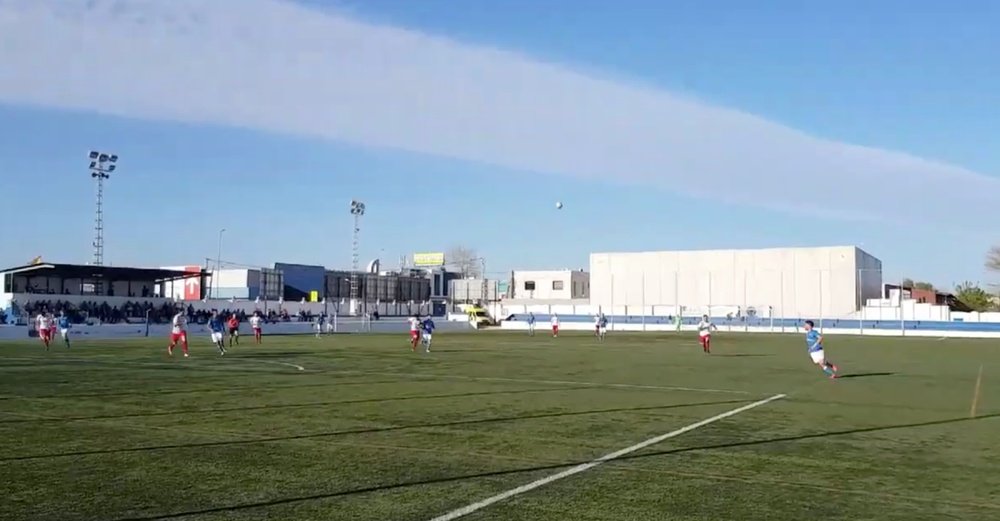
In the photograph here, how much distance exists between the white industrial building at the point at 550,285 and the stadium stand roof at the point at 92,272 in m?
54.4

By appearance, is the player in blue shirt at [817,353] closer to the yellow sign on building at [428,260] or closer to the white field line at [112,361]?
the white field line at [112,361]

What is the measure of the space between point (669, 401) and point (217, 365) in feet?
58.2

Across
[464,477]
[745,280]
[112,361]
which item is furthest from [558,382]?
[745,280]

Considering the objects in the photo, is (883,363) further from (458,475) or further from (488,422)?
(458,475)

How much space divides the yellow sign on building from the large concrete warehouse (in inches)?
2427

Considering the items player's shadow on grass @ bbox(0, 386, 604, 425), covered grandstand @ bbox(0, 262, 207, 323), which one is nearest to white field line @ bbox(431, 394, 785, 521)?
player's shadow on grass @ bbox(0, 386, 604, 425)

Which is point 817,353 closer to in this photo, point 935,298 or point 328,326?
point 328,326

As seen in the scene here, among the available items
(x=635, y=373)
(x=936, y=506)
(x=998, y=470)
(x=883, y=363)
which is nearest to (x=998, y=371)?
(x=883, y=363)

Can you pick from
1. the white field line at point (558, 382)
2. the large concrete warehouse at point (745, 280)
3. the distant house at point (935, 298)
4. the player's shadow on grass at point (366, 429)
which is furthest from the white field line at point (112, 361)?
the distant house at point (935, 298)

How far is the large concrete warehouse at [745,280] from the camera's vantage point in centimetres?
8869

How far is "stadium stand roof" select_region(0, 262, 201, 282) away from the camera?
70.0 m

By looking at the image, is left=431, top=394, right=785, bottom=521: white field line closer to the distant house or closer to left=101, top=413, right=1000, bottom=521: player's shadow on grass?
left=101, top=413, right=1000, bottom=521: player's shadow on grass

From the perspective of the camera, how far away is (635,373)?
2791cm

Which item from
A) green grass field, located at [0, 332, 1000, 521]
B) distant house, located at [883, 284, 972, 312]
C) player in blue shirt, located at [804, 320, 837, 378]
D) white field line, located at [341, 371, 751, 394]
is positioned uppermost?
distant house, located at [883, 284, 972, 312]
